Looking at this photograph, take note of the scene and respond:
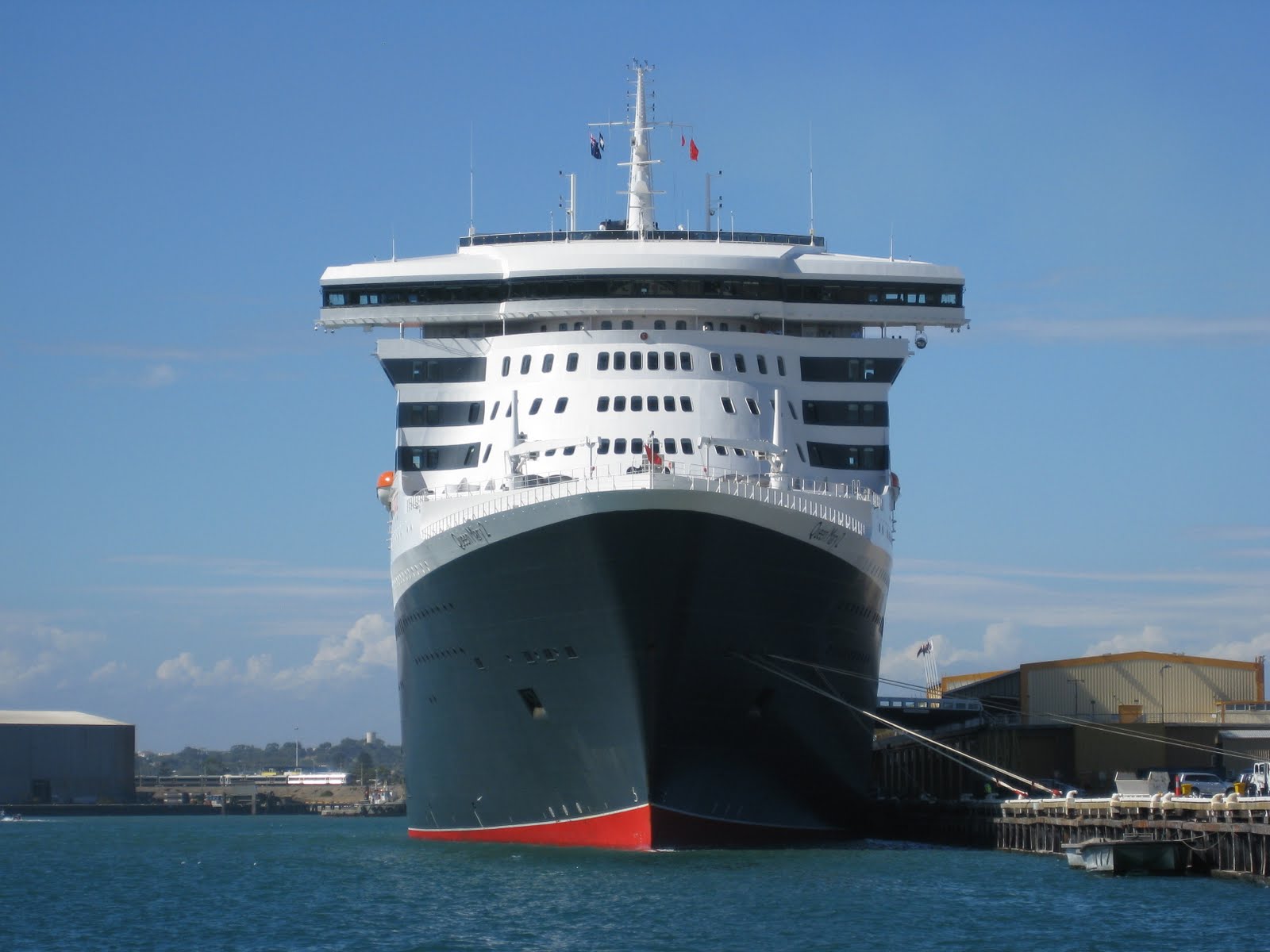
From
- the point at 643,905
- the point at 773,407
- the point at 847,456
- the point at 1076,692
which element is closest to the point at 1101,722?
the point at 1076,692

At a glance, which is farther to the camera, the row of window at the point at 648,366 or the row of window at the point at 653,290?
the row of window at the point at 653,290

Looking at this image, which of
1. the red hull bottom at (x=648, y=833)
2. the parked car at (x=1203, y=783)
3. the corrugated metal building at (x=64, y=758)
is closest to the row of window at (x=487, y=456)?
the red hull bottom at (x=648, y=833)

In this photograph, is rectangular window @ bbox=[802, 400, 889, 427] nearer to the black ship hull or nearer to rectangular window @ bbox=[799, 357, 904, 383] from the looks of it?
rectangular window @ bbox=[799, 357, 904, 383]

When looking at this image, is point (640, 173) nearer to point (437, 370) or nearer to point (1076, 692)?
point (437, 370)

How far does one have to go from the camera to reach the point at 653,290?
131ft

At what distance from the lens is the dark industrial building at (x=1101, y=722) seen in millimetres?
50781

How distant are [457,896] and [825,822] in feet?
30.6

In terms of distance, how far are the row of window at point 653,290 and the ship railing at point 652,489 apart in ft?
15.2

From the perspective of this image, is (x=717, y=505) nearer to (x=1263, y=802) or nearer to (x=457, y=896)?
(x=457, y=896)

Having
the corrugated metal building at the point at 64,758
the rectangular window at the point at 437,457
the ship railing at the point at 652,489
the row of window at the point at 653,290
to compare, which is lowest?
the corrugated metal building at the point at 64,758

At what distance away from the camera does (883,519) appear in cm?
3875

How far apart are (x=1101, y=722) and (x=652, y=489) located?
90.5ft

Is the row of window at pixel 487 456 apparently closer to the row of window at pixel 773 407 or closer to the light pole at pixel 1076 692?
the row of window at pixel 773 407

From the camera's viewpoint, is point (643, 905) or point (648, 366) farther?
point (648, 366)
